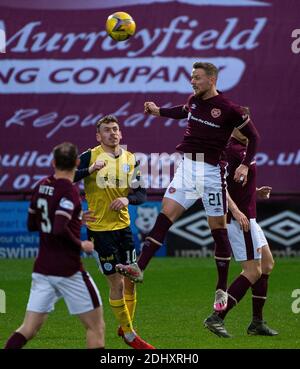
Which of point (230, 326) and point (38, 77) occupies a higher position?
point (38, 77)

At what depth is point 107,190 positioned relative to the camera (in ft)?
31.4

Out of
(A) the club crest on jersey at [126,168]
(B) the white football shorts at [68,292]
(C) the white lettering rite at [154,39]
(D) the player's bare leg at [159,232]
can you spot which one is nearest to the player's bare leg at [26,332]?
(B) the white football shorts at [68,292]

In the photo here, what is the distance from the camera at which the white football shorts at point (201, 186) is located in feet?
33.2

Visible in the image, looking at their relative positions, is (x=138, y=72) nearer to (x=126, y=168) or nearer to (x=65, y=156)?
(x=126, y=168)

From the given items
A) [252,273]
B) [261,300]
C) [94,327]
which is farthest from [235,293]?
[94,327]

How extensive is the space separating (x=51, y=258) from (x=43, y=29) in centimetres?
1323

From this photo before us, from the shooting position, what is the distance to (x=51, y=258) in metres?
7.42

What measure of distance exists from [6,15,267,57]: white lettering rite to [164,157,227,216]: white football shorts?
9.97 meters

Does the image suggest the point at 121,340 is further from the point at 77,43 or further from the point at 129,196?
the point at 77,43

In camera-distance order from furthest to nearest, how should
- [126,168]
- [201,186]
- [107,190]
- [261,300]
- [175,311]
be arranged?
[175,311], [261,300], [201,186], [126,168], [107,190]

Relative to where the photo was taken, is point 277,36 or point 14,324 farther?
point 277,36

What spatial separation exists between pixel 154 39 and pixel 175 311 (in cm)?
880

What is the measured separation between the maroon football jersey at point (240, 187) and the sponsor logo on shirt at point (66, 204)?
11.3 feet

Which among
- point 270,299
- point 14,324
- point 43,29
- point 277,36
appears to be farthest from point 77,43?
point 14,324
